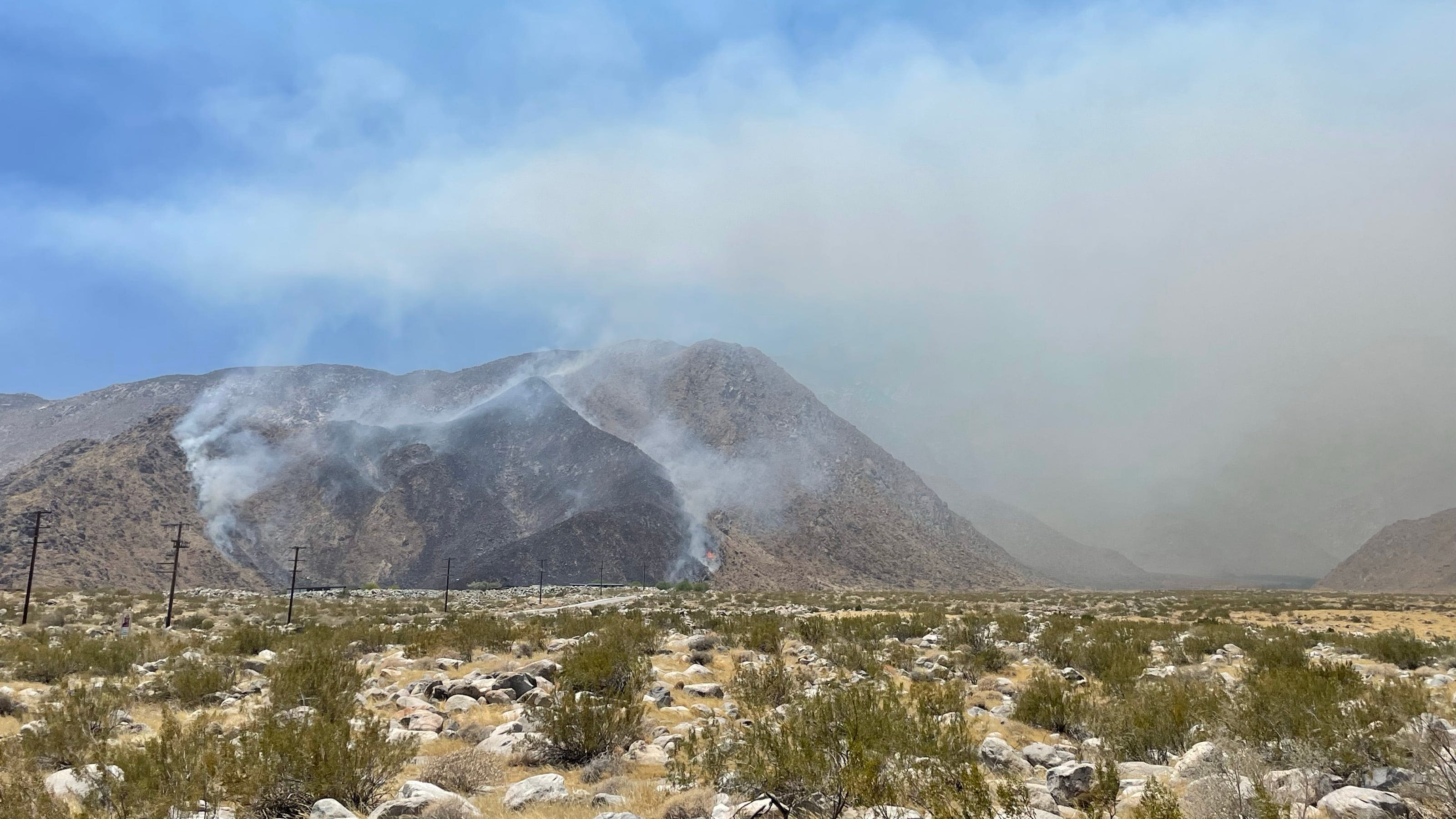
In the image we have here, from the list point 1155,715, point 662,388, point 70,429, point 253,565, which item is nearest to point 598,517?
point 253,565

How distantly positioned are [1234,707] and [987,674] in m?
7.78

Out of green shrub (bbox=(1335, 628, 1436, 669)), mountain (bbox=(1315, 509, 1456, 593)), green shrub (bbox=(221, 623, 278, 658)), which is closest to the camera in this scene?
green shrub (bbox=(1335, 628, 1436, 669))

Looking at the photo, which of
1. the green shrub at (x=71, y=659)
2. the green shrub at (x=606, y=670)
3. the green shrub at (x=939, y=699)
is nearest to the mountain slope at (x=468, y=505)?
the green shrub at (x=71, y=659)

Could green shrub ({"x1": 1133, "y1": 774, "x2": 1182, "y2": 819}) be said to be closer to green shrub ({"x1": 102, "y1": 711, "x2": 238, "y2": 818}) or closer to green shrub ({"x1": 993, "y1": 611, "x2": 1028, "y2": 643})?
green shrub ({"x1": 102, "y1": 711, "x2": 238, "y2": 818})

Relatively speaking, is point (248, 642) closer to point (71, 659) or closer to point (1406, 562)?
point (71, 659)

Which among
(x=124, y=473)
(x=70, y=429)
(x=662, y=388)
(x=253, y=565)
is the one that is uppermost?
(x=662, y=388)

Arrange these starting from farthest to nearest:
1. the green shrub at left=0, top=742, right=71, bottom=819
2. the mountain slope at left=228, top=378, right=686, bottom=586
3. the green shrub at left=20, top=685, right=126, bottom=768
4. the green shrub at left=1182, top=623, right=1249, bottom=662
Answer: the mountain slope at left=228, top=378, right=686, bottom=586
the green shrub at left=1182, top=623, right=1249, bottom=662
the green shrub at left=20, top=685, right=126, bottom=768
the green shrub at left=0, top=742, right=71, bottom=819

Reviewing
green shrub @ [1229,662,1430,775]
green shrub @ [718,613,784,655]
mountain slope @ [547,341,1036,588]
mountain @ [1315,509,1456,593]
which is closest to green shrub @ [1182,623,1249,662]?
green shrub @ [1229,662,1430,775]

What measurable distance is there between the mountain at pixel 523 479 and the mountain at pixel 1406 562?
59140 mm

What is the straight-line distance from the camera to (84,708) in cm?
1050

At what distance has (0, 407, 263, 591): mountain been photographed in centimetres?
8694

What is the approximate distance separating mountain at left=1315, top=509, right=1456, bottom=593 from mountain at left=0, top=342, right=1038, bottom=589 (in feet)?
194

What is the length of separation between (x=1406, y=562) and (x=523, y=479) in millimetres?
166099

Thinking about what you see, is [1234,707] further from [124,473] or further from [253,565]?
[124,473]
